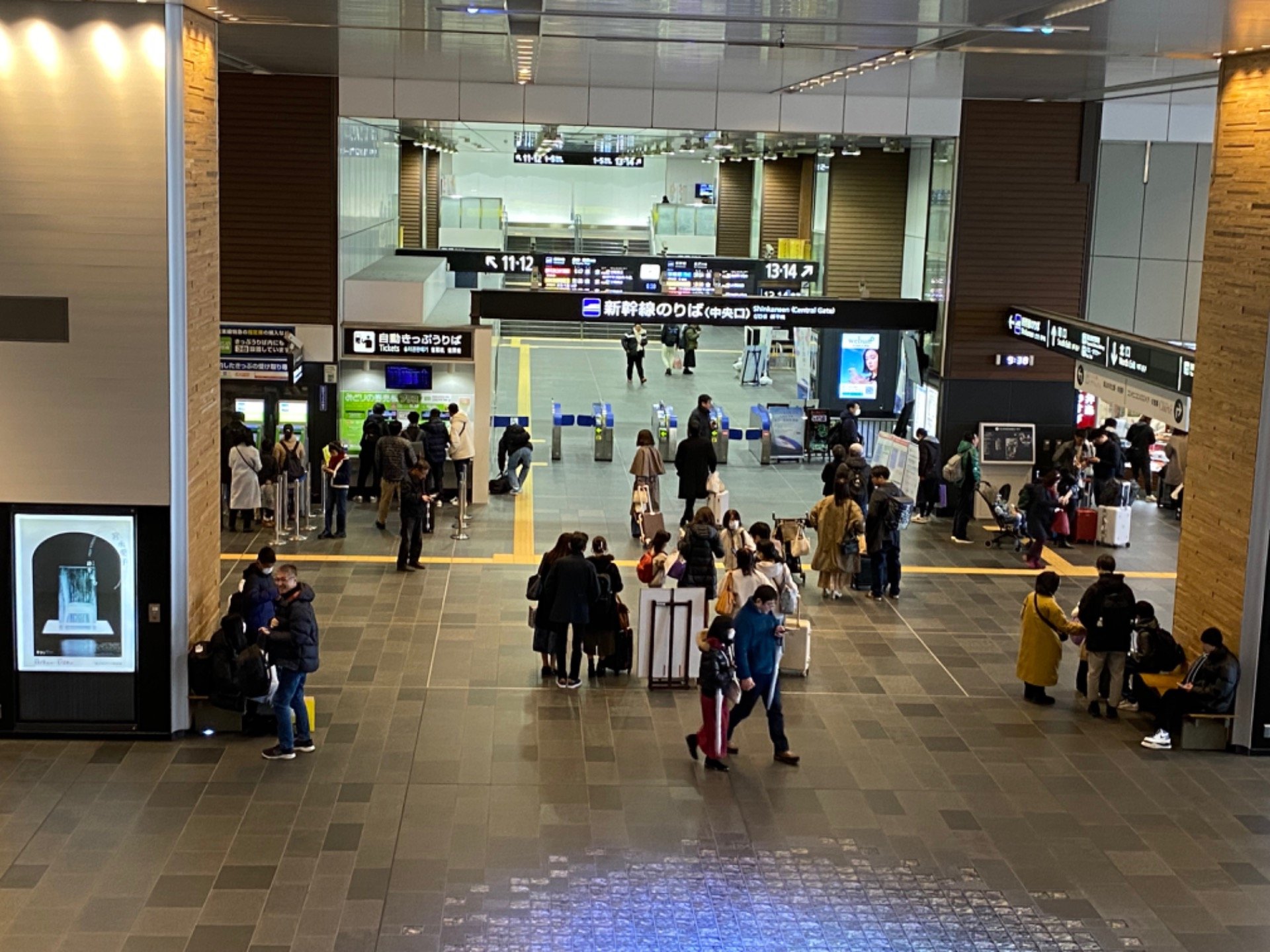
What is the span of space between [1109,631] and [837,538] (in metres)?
3.69

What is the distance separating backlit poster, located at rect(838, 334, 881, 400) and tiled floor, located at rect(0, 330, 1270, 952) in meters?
11.8

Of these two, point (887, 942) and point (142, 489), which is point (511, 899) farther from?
point (142, 489)

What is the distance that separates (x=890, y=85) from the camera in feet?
59.7

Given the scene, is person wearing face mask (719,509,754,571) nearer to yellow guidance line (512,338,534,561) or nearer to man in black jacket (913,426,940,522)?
yellow guidance line (512,338,534,561)

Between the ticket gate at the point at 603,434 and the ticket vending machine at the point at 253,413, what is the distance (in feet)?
17.6

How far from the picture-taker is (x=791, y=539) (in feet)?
48.0

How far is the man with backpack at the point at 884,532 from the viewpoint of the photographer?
1515 centimetres

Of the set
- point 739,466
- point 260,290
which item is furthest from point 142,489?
point 739,466

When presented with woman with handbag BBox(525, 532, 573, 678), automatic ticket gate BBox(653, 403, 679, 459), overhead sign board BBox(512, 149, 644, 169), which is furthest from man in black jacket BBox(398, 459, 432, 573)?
overhead sign board BBox(512, 149, 644, 169)

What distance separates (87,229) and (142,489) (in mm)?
1859

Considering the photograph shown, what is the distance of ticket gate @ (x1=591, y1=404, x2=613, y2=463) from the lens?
22438 mm

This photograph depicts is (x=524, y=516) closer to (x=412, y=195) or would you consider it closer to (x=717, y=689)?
(x=717, y=689)

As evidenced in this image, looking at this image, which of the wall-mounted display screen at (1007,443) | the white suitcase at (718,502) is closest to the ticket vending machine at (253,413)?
the white suitcase at (718,502)

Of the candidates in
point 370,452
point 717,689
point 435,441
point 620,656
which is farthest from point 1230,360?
point 370,452
